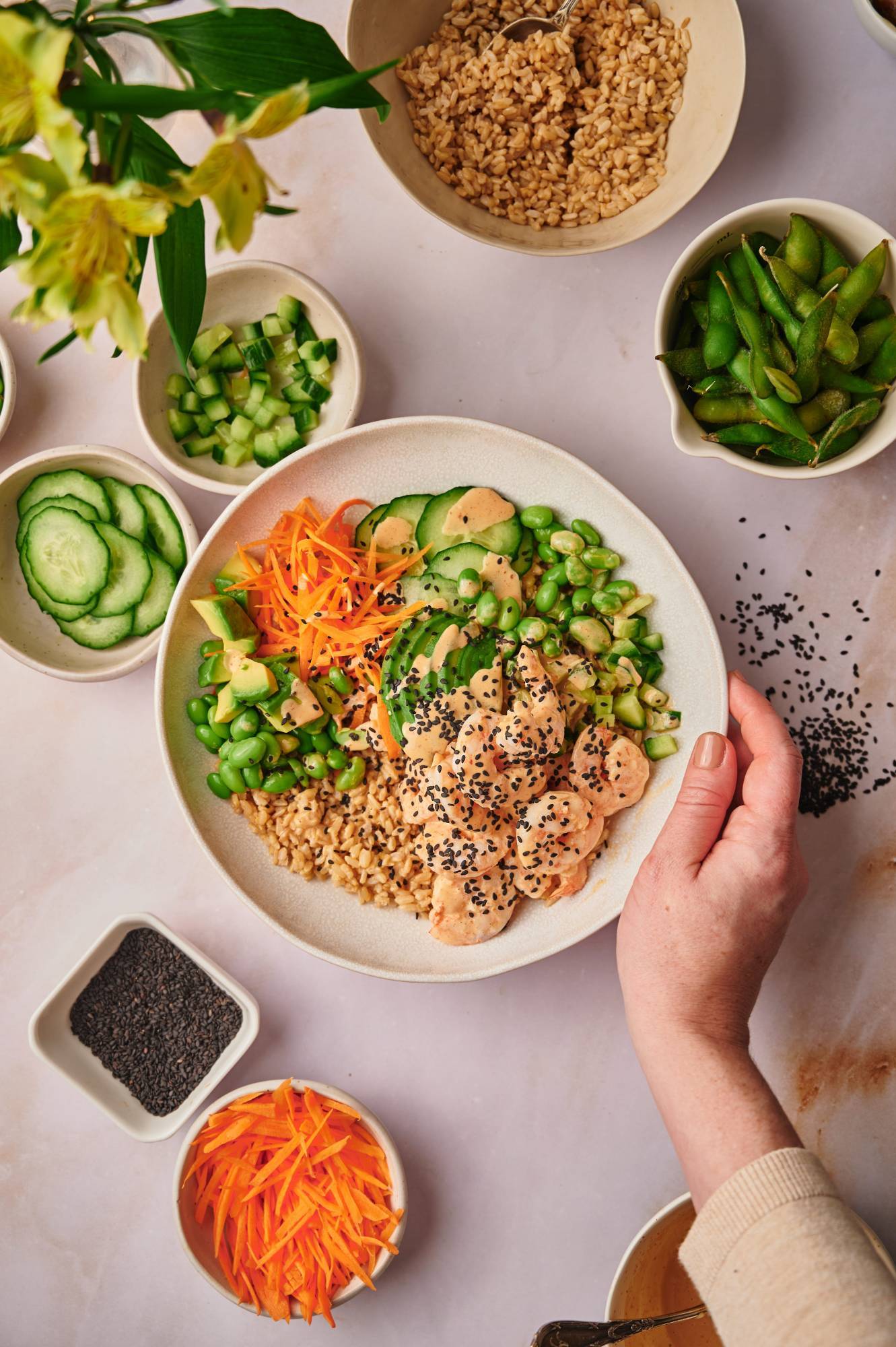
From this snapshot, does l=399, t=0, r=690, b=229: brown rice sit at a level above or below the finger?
above

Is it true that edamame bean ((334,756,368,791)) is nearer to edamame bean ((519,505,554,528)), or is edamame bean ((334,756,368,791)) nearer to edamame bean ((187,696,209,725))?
edamame bean ((187,696,209,725))

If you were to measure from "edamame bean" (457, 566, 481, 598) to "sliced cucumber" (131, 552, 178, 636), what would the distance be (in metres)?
0.68

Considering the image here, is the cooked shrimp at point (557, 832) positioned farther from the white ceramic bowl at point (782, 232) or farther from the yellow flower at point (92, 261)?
the yellow flower at point (92, 261)

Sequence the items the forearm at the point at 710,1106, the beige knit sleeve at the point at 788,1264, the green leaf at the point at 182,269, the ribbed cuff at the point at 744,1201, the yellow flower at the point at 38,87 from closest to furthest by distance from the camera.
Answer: the yellow flower at the point at 38,87, the green leaf at the point at 182,269, the beige knit sleeve at the point at 788,1264, the ribbed cuff at the point at 744,1201, the forearm at the point at 710,1106

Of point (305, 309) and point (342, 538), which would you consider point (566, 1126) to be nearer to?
point (342, 538)

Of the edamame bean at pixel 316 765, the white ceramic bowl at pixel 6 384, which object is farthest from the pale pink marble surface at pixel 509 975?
the edamame bean at pixel 316 765

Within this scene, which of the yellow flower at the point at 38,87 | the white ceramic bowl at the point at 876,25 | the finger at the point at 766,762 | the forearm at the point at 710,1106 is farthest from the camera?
the white ceramic bowl at the point at 876,25

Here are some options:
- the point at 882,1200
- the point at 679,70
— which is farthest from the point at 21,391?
the point at 882,1200

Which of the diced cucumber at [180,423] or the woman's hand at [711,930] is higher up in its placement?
the diced cucumber at [180,423]

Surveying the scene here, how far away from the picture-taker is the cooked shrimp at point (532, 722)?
2074 millimetres

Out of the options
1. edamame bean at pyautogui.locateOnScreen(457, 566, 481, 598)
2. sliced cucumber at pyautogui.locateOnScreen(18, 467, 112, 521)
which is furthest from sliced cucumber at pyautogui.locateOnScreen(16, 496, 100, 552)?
edamame bean at pyautogui.locateOnScreen(457, 566, 481, 598)

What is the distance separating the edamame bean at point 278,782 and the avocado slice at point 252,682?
187 millimetres

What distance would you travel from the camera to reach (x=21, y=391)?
2.47 metres

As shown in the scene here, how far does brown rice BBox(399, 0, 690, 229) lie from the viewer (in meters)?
2.11
